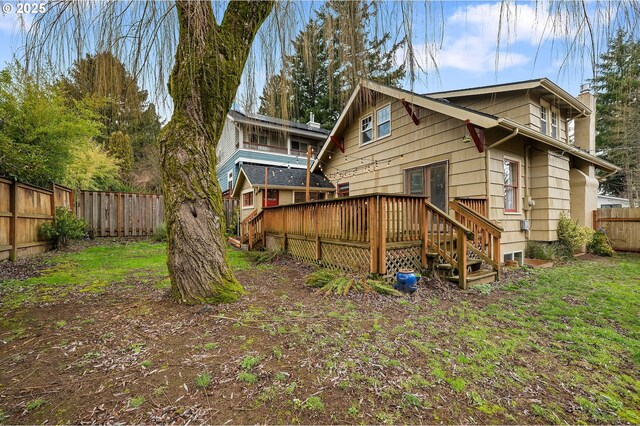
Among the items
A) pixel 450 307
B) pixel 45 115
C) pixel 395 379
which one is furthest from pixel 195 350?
pixel 45 115

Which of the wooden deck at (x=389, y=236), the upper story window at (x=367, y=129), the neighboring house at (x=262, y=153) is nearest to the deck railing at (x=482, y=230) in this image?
the wooden deck at (x=389, y=236)

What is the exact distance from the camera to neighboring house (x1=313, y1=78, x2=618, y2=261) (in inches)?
249

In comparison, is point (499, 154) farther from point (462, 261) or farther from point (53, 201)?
point (53, 201)

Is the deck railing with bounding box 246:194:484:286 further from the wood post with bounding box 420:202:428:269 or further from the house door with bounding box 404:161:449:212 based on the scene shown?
the house door with bounding box 404:161:449:212

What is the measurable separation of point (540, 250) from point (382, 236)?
5.51 metres

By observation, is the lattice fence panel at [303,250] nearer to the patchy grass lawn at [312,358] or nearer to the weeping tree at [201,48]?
the patchy grass lawn at [312,358]

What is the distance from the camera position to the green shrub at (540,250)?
7.14 meters

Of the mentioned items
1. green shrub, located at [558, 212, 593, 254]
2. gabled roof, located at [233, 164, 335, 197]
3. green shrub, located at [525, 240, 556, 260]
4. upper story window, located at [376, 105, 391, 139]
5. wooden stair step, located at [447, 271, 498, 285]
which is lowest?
wooden stair step, located at [447, 271, 498, 285]

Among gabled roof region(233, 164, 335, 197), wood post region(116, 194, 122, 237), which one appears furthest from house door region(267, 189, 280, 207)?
wood post region(116, 194, 122, 237)

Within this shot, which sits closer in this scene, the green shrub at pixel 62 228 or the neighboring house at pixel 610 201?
the green shrub at pixel 62 228

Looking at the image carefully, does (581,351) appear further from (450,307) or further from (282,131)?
(282,131)

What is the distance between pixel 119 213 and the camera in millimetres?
11305

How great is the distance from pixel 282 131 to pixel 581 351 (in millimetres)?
3714

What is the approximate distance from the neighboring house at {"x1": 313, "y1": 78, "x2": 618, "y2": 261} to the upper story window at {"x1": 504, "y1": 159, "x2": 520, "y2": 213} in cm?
3
